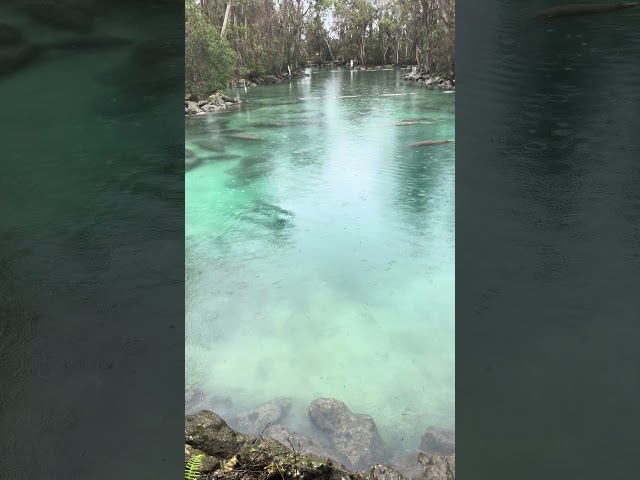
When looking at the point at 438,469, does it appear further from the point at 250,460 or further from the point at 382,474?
the point at 250,460

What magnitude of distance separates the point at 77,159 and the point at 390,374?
5460 mm

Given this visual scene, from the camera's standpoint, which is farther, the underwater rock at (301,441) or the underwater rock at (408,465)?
the underwater rock at (301,441)

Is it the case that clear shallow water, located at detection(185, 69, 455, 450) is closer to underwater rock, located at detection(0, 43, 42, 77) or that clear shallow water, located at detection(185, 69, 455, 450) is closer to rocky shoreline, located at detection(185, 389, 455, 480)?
rocky shoreline, located at detection(185, 389, 455, 480)

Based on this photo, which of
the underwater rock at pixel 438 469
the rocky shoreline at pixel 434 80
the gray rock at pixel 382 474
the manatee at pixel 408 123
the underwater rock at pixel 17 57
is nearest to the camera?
the underwater rock at pixel 17 57

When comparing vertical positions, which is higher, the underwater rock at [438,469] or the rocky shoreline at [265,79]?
the rocky shoreline at [265,79]

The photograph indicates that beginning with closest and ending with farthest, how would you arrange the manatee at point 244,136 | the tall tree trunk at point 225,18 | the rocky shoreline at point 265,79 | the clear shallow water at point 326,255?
the clear shallow water at point 326,255 < the manatee at point 244,136 < the tall tree trunk at point 225,18 < the rocky shoreline at point 265,79

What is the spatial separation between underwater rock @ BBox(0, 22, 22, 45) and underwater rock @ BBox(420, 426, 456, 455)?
164 inches

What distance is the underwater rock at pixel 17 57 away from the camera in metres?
0.85

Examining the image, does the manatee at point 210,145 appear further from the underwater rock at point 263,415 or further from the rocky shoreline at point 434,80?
the underwater rock at point 263,415

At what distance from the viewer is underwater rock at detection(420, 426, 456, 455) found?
14.4 ft

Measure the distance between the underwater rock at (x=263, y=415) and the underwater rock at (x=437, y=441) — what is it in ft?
4.07

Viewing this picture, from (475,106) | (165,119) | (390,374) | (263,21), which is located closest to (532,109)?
(475,106)

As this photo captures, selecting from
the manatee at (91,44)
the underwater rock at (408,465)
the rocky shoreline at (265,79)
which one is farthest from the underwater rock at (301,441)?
the rocky shoreline at (265,79)

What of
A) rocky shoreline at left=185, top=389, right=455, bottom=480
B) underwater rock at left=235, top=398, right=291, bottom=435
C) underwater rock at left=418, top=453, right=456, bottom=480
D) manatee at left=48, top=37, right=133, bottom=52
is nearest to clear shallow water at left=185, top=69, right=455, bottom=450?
underwater rock at left=235, top=398, right=291, bottom=435
